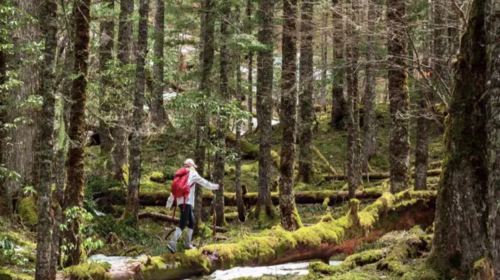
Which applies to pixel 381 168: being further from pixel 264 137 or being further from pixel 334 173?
pixel 264 137

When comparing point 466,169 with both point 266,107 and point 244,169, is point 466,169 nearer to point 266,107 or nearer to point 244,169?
point 266,107

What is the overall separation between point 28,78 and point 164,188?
7644mm

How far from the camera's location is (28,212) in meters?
11.9

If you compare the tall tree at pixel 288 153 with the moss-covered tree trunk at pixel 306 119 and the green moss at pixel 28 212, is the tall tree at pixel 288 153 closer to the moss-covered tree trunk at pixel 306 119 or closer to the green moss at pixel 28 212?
the green moss at pixel 28 212

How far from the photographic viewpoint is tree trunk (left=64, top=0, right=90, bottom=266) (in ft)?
28.1

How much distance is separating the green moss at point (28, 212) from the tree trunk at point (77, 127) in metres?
3.65

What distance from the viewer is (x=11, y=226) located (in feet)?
36.7

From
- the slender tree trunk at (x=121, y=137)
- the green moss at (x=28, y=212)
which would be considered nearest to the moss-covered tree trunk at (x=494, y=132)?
the green moss at (x=28, y=212)

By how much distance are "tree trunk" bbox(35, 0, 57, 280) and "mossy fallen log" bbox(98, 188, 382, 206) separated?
10.0 metres

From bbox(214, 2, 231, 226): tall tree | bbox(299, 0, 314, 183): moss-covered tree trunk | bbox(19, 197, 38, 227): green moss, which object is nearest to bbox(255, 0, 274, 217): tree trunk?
bbox(214, 2, 231, 226): tall tree

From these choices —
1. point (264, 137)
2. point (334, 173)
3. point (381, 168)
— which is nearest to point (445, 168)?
point (264, 137)

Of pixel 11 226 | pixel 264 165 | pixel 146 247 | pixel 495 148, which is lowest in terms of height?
pixel 146 247

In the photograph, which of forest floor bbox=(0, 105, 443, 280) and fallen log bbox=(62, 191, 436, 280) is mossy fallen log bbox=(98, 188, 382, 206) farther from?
fallen log bbox=(62, 191, 436, 280)

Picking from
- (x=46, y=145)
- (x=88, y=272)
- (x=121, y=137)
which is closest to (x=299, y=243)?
(x=88, y=272)
